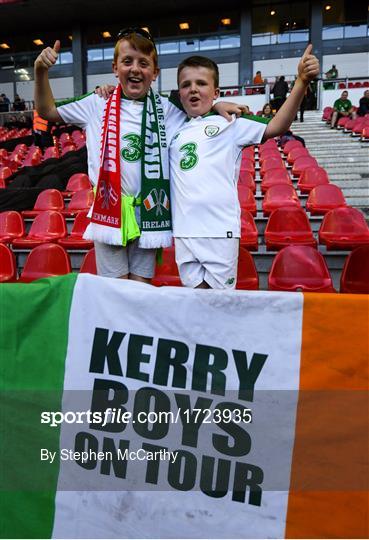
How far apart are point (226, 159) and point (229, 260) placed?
0.47 m

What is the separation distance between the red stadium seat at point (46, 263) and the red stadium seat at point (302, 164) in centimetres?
529

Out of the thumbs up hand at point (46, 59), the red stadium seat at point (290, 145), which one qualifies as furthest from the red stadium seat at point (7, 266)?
the red stadium seat at point (290, 145)

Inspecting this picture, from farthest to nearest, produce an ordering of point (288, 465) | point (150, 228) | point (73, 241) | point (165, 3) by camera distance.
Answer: point (165, 3)
point (73, 241)
point (150, 228)
point (288, 465)

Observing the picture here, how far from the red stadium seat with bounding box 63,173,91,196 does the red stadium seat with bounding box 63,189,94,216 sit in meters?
0.85

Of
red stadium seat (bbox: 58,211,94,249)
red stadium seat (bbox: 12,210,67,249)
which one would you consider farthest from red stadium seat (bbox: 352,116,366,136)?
red stadium seat (bbox: 12,210,67,249)

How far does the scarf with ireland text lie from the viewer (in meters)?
2.08

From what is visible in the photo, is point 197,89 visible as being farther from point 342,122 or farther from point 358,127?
point 342,122

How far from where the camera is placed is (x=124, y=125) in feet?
7.04

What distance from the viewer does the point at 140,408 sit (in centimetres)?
171

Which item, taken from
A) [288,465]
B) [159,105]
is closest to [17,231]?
[159,105]

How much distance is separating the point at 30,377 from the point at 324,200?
5187 mm

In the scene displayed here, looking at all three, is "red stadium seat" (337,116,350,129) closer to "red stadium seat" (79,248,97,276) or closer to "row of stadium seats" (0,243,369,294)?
"row of stadium seats" (0,243,369,294)

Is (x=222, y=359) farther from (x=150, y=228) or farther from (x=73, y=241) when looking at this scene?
(x=73, y=241)

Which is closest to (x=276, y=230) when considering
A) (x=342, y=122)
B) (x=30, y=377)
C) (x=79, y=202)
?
(x=79, y=202)
